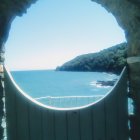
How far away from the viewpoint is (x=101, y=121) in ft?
9.86

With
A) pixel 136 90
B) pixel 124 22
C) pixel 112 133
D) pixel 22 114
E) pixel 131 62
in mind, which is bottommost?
pixel 112 133

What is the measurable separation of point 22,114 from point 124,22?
1.45 metres

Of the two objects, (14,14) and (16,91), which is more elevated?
(14,14)

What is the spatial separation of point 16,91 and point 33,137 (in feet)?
1.66

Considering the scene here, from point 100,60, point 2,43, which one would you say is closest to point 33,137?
point 2,43

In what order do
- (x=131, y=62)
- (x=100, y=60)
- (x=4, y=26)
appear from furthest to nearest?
(x=100, y=60) < (x=131, y=62) < (x=4, y=26)

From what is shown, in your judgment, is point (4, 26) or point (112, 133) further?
point (112, 133)

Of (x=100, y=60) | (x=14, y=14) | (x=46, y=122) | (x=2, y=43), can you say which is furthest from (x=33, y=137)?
(x=100, y=60)

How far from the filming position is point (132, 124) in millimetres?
3043

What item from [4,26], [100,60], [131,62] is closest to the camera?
[4,26]

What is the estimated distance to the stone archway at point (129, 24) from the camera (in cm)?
285

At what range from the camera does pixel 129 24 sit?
298 cm

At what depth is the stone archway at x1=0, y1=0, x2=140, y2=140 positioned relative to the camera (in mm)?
2846

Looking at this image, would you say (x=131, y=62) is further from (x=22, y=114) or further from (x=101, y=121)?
(x=22, y=114)
